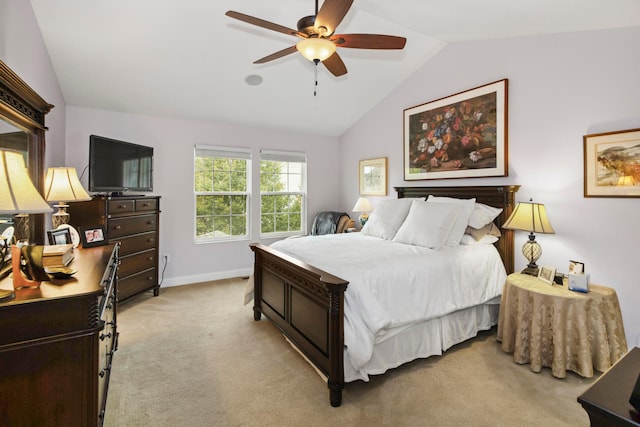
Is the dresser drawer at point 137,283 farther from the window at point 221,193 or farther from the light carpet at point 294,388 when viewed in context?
the window at point 221,193

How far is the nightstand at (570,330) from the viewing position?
2.22 metres

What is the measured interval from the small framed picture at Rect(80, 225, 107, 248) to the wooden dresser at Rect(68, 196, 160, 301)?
3.28 feet

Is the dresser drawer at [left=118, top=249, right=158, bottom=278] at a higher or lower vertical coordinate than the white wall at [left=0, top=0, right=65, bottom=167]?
lower

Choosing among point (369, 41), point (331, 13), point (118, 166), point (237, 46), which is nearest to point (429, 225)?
point (369, 41)

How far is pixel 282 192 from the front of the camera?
5285mm

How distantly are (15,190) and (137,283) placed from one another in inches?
112

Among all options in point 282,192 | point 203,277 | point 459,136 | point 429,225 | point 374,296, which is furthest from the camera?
point 282,192

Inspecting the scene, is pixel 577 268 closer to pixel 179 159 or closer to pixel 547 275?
pixel 547 275

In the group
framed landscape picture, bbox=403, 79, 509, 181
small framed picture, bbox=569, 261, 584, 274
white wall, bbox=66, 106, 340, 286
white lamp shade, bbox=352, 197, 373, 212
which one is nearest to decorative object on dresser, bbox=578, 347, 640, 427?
small framed picture, bbox=569, 261, 584, 274

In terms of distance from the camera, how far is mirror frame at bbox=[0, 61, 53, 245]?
71.4 inches

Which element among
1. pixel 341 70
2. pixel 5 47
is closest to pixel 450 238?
pixel 341 70

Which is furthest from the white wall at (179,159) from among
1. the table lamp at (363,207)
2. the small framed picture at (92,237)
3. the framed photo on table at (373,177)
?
the small framed picture at (92,237)

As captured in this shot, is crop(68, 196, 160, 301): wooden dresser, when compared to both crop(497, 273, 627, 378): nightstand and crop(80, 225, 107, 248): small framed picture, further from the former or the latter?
crop(497, 273, 627, 378): nightstand

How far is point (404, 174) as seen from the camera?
439cm
